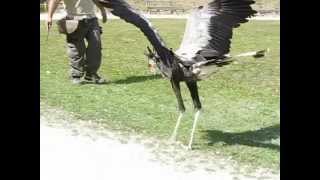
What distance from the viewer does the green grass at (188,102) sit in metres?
6.50

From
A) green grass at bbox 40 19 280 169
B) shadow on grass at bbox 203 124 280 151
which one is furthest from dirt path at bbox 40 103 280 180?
shadow on grass at bbox 203 124 280 151

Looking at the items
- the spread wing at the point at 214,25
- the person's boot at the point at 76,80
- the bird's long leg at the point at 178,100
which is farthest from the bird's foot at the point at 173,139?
the person's boot at the point at 76,80

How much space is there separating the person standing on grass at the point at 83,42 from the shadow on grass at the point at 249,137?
3.23 m

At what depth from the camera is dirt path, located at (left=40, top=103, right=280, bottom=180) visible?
5.50 meters

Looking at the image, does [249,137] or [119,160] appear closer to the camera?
[119,160]

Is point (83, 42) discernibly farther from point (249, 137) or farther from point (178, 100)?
point (249, 137)

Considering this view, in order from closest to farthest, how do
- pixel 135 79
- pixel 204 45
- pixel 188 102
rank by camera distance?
pixel 204 45
pixel 188 102
pixel 135 79

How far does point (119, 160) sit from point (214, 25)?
1.60 meters

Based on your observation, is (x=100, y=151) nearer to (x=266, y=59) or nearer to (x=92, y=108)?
(x=92, y=108)

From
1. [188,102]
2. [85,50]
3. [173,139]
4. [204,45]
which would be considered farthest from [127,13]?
[85,50]

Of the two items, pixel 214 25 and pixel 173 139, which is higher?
pixel 214 25

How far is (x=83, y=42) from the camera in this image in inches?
376

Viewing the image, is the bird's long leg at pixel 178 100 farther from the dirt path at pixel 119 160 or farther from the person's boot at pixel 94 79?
the person's boot at pixel 94 79
